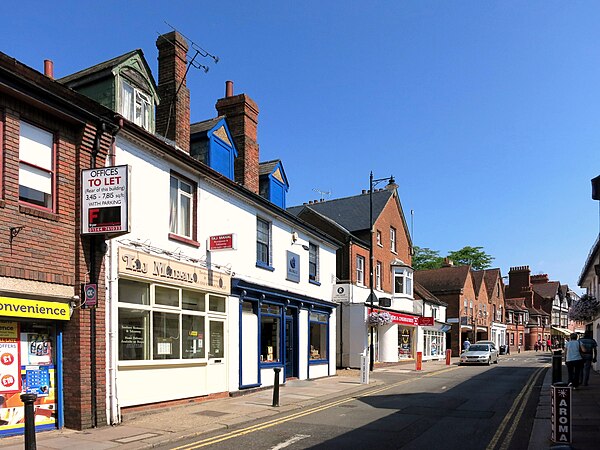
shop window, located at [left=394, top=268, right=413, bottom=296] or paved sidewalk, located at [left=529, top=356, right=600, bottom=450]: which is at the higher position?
shop window, located at [left=394, top=268, right=413, bottom=296]

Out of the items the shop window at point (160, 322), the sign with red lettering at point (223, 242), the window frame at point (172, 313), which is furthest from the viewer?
the sign with red lettering at point (223, 242)

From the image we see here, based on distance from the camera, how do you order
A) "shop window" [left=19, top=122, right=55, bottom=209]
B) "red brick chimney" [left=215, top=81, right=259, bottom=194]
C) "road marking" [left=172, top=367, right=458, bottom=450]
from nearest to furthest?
"road marking" [left=172, top=367, right=458, bottom=450] < "shop window" [left=19, top=122, right=55, bottom=209] < "red brick chimney" [left=215, top=81, right=259, bottom=194]

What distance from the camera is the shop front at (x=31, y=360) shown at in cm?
1009

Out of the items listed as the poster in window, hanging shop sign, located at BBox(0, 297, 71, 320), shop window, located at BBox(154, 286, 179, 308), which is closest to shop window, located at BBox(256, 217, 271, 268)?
shop window, located at BBox(154, 286, 179, 308)

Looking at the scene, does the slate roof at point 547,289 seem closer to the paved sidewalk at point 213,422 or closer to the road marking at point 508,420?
the road marking at point 508,420

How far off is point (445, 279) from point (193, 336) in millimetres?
45590

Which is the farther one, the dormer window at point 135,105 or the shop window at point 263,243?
the shop window at point 263,243

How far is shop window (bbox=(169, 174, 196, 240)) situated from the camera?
1486 cm

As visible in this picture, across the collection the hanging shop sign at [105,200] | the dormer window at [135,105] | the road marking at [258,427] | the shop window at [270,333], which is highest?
the dormer window at [135,105]

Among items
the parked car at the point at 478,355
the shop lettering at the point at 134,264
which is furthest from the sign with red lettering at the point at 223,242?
the parked car at the point at 478,355

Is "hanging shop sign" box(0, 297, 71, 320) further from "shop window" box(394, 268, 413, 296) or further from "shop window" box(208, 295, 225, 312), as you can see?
"shop window" box(394, 268, 413, 296)

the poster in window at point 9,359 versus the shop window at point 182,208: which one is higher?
the shop window at point 182,208

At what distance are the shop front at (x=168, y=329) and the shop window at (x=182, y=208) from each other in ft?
3.12

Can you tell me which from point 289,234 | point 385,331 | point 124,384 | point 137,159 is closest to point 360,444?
point 124,384
